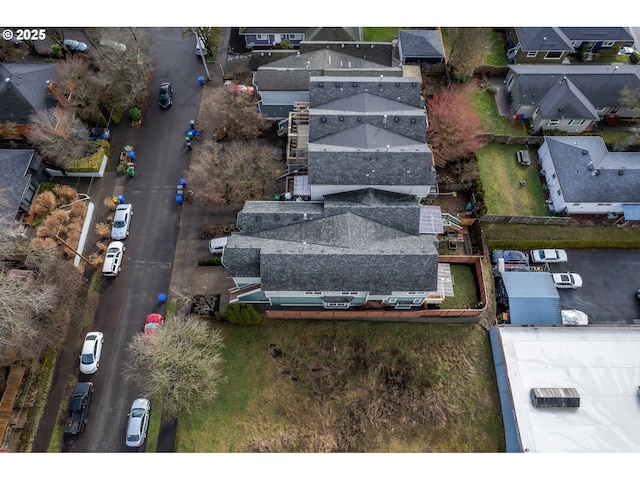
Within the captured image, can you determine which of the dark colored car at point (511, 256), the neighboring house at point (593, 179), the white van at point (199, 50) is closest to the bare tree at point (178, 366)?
the dark colored car at point (511, 256)

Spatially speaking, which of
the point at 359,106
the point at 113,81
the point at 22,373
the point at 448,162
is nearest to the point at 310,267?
the point at 359,106

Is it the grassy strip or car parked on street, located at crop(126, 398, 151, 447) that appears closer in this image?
car parked on street, located at crop(126, 398, 151, 447)

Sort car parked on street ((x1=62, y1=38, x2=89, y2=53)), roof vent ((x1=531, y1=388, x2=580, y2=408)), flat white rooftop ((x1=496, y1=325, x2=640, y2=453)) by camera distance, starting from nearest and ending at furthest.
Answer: flat white rooftop ((x1=496, y1=325, x2=640, y2=453)), roof vent ((x1=531, y1=388, x2=580, y2=408)), car parked on street ((x1=62, y1=38, x2=89, y2=53))

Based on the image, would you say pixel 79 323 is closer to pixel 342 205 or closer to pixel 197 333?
pixel 197 333

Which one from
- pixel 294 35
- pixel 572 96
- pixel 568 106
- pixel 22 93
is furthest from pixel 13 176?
pixel 572 96

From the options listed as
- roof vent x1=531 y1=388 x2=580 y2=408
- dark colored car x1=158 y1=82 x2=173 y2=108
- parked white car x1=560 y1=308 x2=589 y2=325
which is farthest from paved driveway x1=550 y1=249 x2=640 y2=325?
dark colored car x1=158 y1=82 x2=173 y2=108

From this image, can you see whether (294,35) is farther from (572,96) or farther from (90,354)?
(90,354)

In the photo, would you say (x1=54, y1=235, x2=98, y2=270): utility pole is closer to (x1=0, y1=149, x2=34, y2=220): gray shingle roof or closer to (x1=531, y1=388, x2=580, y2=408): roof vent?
(x1=0, y1=149, x2=34, y2=220): gray shingle roof
